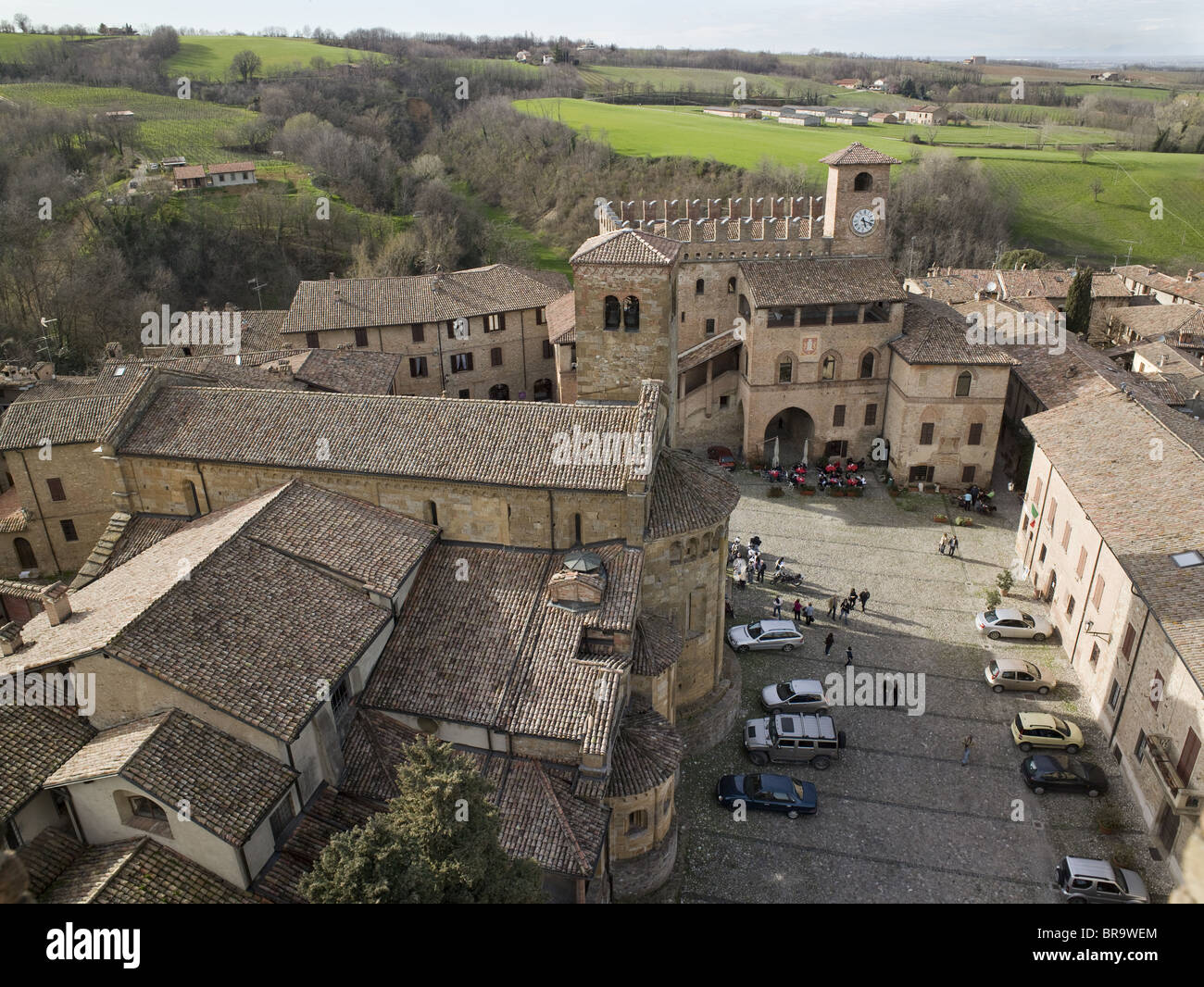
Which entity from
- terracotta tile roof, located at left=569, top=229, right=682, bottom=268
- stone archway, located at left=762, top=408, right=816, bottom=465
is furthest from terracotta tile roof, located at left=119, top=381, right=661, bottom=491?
stone archway, located at left=762, top=408, right=816, bottom=465

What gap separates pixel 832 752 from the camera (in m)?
27.7

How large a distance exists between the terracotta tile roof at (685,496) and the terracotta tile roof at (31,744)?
15.7 metres

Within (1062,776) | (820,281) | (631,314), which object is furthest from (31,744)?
(820,281)

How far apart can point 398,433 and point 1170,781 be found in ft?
80.6

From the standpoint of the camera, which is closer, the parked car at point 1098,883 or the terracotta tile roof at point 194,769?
the terracotta tile roof at point 194,769

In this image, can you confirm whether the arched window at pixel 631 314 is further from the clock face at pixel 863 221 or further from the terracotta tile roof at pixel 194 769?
the clock face at pixel 863 221

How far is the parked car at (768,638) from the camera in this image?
3306 cm

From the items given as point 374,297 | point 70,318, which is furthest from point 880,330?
point 70,318

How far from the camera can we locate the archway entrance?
49344 millimetres

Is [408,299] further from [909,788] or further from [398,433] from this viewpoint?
[909,788]

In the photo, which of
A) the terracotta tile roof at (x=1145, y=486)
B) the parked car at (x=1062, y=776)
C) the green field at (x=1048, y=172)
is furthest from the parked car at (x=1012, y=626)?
the green field at (x=1048, y=172)

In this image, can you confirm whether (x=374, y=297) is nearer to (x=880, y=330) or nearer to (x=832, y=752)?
(x=880, y=330)

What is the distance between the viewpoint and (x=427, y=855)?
48.0 feet
